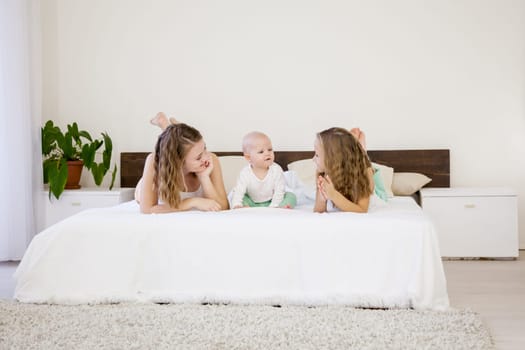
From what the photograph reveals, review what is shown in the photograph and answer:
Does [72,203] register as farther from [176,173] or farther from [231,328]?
[231,328]

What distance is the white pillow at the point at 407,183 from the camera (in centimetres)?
427

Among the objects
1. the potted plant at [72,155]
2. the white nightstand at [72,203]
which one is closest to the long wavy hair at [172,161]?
the white nightstand at [72,203]

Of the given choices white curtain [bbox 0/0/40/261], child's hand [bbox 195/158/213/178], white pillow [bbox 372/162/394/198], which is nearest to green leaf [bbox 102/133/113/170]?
white curtain [bbox 0/0/40/261]

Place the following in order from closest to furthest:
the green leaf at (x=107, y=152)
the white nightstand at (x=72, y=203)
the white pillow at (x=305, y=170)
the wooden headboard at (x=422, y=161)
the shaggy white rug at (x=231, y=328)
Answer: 1. the shaggy white rug at (x=231, y=328)
2. the white pillow at (x=305, y=170)
3. the white nightstand at (x=72, y=203)
4. the wooden headboard at (x=422, y=161)
5. the green leaf at (x=107, y=152)

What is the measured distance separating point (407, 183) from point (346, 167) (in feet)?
4.54

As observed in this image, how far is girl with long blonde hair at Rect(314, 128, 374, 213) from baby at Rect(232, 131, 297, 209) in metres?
0.32

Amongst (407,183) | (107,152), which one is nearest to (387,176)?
(407,183)

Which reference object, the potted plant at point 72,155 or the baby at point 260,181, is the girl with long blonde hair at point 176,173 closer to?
the baby at point 260,181

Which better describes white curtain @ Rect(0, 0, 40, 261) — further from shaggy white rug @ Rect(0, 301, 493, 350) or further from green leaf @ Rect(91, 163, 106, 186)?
shaggy white rug @ Rect(0, 301, 493, 350)

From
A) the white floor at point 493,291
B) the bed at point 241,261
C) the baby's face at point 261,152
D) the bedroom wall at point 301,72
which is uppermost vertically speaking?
the bedroom wall at point 301,72

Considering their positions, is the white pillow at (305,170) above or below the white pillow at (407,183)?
above

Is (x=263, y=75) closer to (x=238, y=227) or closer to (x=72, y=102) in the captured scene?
(x=72, y=102)

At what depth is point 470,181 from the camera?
4598mm

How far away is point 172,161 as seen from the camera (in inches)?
119
